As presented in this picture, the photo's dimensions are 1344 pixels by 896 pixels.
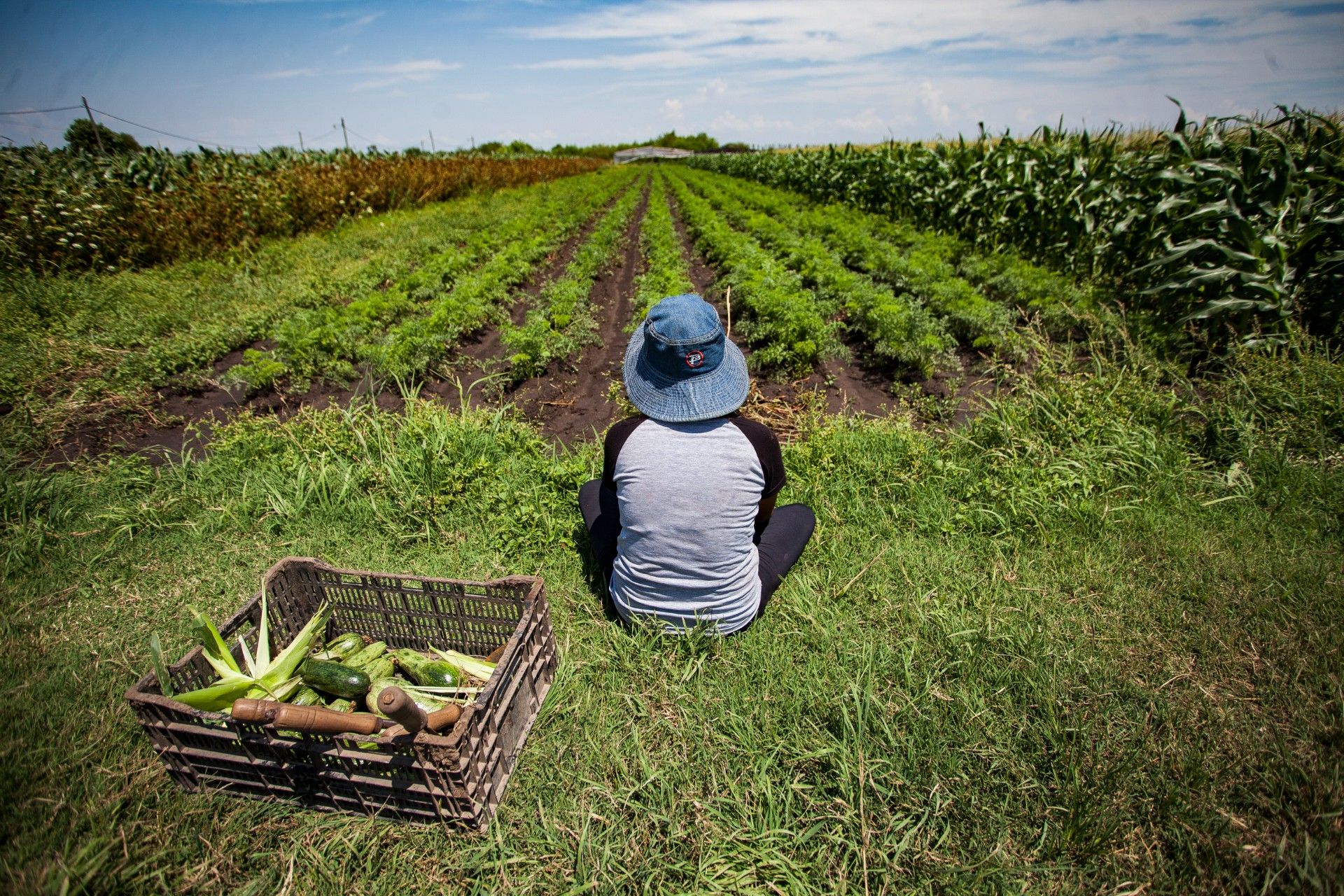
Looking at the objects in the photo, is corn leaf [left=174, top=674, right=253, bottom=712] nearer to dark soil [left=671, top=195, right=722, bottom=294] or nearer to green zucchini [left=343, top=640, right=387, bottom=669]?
green zucchini [left=343, top=640, right=387, bottom=669]

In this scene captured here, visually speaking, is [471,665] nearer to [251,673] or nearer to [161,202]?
[251,673]

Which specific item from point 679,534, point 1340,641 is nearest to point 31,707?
point 679,534

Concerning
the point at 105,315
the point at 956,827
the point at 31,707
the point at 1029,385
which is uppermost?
the point at 105,315

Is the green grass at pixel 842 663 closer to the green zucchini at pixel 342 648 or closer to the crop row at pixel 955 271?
the green zucchini at pixel 342 648

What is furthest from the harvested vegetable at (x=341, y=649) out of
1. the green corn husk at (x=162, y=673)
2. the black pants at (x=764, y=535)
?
the black pants at (x=764, y=535)

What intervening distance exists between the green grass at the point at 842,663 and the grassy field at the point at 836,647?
1 cm

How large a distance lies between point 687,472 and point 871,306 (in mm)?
5992

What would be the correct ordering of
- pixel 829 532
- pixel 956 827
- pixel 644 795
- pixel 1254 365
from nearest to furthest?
pixel 956 827
pixel 644 795
pixel 829 532
pixel 1254 365

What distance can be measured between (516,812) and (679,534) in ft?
3.92

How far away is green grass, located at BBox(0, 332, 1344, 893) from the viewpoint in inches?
80.0

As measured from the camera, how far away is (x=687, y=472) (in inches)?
96.5

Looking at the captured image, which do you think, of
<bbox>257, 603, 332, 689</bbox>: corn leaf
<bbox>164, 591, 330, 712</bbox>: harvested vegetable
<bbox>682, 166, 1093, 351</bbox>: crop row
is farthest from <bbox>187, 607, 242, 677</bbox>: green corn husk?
<bbox>682, 166, 1093, 351</bbox>: crop row

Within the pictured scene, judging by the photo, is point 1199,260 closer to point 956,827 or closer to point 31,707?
point 956,827

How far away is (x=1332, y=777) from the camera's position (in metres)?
2.14
